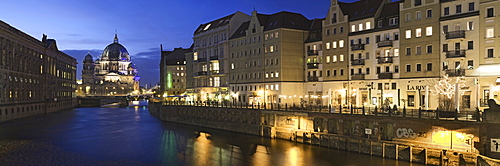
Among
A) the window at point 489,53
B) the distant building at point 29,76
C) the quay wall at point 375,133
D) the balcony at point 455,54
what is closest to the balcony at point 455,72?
the balcony at point 455,54

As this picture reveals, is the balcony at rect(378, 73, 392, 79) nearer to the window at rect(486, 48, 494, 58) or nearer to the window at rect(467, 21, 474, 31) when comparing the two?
the window at rect(467, 21, 474, 31)

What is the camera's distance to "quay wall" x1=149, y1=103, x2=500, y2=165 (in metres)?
40.9

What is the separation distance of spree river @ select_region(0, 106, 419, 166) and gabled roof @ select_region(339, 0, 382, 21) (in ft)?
92.6

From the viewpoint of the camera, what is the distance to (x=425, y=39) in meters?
62.2

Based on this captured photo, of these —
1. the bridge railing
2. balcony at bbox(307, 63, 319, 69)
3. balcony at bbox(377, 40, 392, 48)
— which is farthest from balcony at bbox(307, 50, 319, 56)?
the bridge railing

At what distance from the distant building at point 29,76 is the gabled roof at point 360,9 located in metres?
72.1

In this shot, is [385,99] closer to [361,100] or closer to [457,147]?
[361,100]

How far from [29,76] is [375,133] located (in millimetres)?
97272

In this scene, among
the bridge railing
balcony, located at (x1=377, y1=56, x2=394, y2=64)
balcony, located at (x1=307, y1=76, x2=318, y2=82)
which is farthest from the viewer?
balcony, located at (x1=307, y1=76, x2=318, y2=82)

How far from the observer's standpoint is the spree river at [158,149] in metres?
49.4

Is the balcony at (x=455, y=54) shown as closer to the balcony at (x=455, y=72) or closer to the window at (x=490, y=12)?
the balcony at (x=455, y=72)

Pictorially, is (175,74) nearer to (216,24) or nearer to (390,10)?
(216,24)

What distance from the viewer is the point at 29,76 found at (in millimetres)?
110625

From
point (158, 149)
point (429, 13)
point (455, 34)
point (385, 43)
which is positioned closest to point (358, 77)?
point (385, 43)
